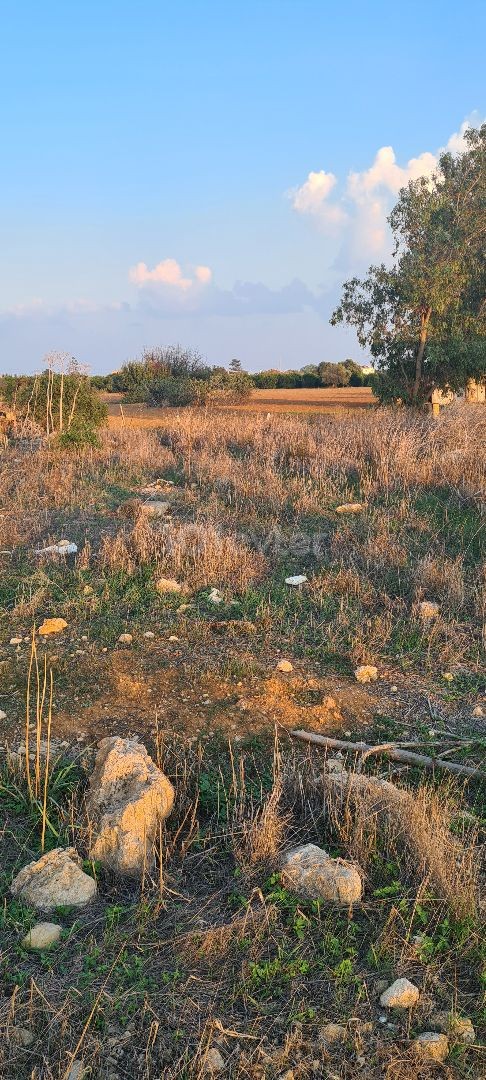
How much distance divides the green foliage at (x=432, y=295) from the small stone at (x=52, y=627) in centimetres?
1499

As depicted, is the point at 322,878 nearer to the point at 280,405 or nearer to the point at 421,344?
the point at 421,344

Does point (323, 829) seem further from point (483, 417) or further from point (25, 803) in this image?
point (483, 417)

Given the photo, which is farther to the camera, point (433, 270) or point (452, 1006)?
point (433, 270)

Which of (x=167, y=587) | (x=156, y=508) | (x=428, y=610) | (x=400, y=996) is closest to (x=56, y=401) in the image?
(x=156, y=508)

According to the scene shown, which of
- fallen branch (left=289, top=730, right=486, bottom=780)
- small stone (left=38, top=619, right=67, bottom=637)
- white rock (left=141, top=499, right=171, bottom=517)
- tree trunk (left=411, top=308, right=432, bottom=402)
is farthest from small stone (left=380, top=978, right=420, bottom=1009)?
tree trunk (left=411, top=308, right=432, bottom=402)

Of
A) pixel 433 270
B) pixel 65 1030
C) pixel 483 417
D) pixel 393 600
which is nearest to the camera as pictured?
pixel 65 1030

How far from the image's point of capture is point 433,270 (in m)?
17.9

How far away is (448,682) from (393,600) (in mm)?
1350

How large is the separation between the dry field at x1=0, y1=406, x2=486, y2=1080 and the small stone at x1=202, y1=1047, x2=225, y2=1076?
17 mm

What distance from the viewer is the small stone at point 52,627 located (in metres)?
5.66

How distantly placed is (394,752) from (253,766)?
31.6 inches

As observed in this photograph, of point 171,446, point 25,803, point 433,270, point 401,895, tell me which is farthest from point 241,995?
point 433,270

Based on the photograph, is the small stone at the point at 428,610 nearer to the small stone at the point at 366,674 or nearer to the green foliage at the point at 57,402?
the small stone at the point at 366,674

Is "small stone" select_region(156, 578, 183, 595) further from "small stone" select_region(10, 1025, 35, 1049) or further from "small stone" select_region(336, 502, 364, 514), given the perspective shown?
"small stone" select_region(10, 1025, 35, 1049)
